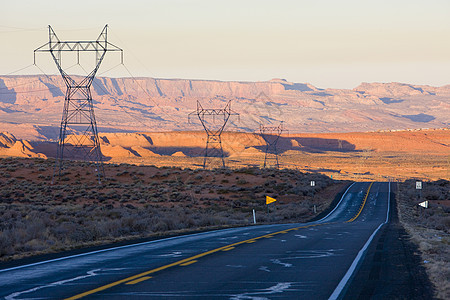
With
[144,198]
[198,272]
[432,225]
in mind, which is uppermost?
[198,272]

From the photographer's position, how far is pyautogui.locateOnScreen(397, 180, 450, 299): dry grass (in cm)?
1114

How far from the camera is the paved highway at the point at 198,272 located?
30.8 ft

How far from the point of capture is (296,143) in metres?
196

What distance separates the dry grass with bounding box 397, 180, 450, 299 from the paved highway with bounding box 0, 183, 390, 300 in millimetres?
1608

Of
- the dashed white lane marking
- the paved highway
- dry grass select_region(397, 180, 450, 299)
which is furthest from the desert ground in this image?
the dashed white lane marking

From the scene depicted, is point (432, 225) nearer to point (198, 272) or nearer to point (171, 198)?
point (171, 198)

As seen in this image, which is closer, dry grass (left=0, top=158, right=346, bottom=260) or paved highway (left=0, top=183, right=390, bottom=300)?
paved highway (left=0, top=183, right=390, bottom=300)

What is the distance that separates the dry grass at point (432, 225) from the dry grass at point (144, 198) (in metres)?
7.82

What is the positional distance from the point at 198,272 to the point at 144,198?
122ft

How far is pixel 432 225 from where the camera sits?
36594 mm

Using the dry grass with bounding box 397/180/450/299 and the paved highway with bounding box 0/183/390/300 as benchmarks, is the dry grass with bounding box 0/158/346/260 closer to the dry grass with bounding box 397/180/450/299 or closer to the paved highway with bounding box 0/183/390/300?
the paved highway with bounding box 0/183/390/300

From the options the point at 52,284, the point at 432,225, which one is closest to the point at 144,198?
the point at 432,225

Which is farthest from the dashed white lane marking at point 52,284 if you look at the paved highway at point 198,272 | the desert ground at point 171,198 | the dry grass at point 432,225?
the dry grass at point 432,225

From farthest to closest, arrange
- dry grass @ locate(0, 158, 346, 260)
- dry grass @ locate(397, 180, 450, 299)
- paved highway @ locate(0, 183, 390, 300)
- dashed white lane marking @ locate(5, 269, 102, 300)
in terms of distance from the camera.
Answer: dry grass @ locate(0, 158, 346, 260) → dry grass @ locate(397, 180, 450, 299) → paved highway @ locate(0, 183, 390, 300) → dashed white lane marking @ locate(5, 269, 102, 300)
